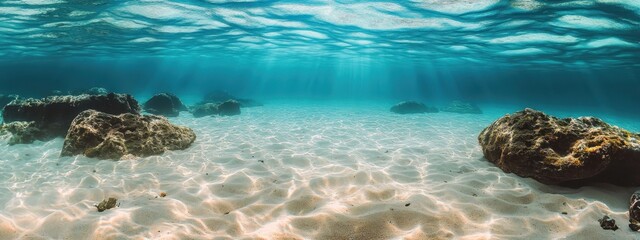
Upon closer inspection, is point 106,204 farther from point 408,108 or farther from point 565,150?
point 408,108

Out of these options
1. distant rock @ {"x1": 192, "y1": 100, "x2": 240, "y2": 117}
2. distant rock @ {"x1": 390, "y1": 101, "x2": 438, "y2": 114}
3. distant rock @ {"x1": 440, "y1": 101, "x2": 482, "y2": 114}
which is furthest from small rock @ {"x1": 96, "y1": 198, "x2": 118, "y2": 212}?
distant rock @ {"x1": 440, "y1": 101, "x2": 482, "y2": 114}

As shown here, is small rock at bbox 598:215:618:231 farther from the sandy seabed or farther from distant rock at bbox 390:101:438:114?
distant rock at bbox 390:101:438:114

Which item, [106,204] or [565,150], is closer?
[106,204]

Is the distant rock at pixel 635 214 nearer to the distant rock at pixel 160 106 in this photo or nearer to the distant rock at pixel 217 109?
the distant rock at pixel 217 109

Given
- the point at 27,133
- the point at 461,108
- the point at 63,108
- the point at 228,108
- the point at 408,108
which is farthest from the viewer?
the point at 461,108

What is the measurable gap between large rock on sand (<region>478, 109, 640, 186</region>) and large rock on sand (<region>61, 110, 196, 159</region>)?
26.7 ft

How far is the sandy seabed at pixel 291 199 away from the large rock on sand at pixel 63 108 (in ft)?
8.67

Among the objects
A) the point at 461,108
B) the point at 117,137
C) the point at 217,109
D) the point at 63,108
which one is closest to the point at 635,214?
the point at 117,137

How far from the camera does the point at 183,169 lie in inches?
272

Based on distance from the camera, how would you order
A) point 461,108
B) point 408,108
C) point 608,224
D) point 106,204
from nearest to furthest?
point 608,224, point 106,204, point 408,108, point 461,108

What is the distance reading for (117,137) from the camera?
8008 mm

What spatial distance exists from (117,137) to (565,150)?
9.81 meters

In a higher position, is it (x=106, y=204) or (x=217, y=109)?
(x=106, y=204)

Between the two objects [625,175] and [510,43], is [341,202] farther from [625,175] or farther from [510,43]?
[510,43]
